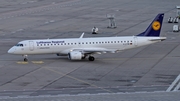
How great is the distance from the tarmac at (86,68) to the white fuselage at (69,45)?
1.63 meters

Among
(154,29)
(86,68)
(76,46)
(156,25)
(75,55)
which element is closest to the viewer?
(86,68)

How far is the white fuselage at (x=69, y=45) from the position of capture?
7869 centimetres

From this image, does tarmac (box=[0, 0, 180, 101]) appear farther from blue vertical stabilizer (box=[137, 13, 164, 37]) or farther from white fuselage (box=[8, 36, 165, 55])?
blue vertical stabilizer (box=[137, 13, 164, 37])

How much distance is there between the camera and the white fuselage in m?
78.7

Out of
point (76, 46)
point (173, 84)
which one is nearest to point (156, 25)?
point (76, 46)

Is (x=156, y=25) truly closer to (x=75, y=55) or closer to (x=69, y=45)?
(x=69, y=45)

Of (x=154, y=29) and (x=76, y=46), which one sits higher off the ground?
(x=154, y=29)

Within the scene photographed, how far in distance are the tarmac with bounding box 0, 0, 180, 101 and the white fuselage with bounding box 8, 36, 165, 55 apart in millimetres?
1632

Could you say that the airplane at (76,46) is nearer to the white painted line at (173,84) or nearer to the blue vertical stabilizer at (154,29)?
the blue vertical stabilizer at (154,29)

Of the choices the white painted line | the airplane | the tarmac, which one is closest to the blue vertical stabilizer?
the airplane

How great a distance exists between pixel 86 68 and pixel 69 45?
6.71 metres

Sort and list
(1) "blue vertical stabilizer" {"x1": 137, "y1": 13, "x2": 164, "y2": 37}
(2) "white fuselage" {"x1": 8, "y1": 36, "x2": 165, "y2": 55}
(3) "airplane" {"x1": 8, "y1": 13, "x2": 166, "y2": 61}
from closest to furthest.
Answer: (3) "airplane" {"x1": 8, "y1": 13, "x2": 166, "y2": 61}, (2) "white fuselage" {"x1": 8, "y1": 36, "x2": 165, "y2": 55}, (1) "blue vertical stabilizer" {"x1": 137, "y1": 13, "x2": 164, "y2": 37}

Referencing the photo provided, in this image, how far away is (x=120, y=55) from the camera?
84.3 m

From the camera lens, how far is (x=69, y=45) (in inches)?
3127
